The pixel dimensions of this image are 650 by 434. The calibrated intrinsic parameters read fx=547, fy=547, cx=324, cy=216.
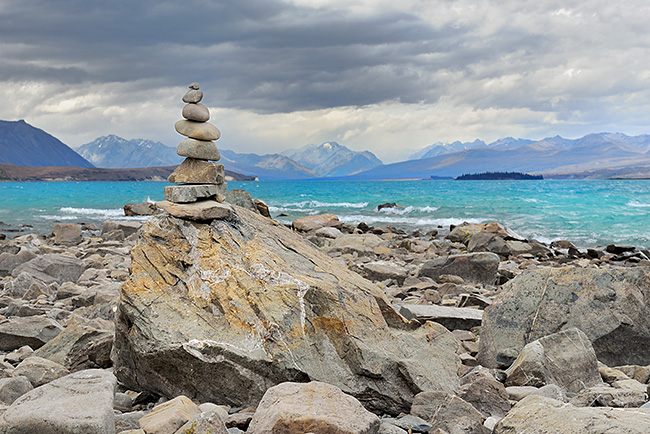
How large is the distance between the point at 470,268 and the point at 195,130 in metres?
8.44

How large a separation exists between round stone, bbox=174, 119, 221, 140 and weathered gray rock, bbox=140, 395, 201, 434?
146 inches

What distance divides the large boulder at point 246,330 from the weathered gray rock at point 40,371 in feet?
2.20

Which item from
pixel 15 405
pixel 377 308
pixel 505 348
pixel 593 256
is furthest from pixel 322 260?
pixel 593 256

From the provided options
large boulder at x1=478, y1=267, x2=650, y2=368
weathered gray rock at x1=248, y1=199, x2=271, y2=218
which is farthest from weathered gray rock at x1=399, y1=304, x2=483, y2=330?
weathered gray rock at x1=248, y1=199, x2=271, y2=218

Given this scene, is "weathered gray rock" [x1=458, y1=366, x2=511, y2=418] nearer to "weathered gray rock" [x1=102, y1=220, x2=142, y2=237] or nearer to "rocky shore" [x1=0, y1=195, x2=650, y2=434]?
"rocky shore" [x1=0, y1=195, x2=650, y2=434]

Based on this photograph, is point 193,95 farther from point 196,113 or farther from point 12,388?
point 12,388

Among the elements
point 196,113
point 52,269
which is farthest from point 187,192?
point 52,269

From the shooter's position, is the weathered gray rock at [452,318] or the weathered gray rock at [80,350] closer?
the weathered gray rock at [80,350]

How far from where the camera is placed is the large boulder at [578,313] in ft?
23.2

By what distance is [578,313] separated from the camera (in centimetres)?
727

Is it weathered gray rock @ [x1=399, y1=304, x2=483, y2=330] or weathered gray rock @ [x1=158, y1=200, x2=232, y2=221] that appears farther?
weathered gray rock @ [x1=399, y1=304, x2=483, y2=330]

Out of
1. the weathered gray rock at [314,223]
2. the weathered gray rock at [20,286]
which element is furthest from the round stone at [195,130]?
the weathered gray rock at [314,223]

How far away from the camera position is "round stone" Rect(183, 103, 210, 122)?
7.31m

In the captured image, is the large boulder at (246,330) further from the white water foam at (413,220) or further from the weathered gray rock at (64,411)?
the white water foam at (413,220)
